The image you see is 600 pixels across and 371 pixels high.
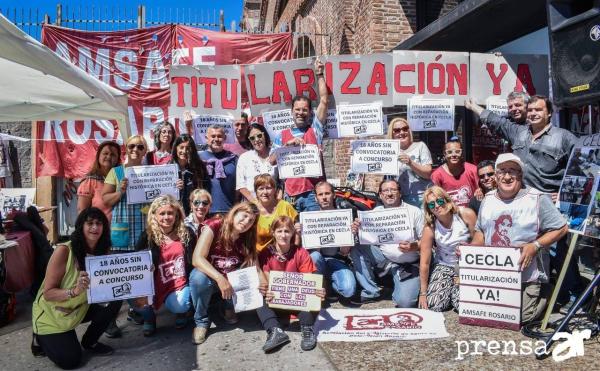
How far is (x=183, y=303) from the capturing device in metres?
3.91

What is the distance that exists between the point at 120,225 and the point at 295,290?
72.2 inches

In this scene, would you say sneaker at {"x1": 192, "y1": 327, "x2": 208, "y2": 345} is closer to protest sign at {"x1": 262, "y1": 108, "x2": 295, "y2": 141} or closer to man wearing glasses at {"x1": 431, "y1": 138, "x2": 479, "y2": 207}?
protest sign at {"x1": 262, "y1": 108, "x2": 295, "y2": 141}

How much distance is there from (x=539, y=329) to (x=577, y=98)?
1.99 metres

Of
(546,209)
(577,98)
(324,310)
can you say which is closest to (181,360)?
(324,310)

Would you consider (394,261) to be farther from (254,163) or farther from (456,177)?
(254,163)

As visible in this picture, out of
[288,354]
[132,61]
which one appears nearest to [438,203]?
[288,354]

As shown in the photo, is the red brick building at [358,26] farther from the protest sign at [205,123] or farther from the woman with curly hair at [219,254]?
the woman with curly hair at [219,254]

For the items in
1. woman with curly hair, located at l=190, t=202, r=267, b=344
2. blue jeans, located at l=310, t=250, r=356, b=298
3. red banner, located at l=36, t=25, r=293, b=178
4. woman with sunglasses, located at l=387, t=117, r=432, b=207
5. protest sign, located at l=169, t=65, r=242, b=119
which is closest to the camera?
woman with curly hair, located at l=190, t=202, r=267, b=344

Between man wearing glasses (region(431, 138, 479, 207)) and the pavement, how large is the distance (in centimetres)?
120

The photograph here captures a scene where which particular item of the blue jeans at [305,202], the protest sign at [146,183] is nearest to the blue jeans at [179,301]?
the protest sign at [146,183]

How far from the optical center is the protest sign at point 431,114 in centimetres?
541

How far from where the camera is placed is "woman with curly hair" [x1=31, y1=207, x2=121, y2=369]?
10.9ft

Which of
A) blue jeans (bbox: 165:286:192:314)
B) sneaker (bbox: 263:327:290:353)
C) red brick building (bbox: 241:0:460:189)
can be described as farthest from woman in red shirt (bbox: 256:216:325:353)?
red brick building (bbox: 241:0:460:189)

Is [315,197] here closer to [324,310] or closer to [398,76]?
[324,310]
